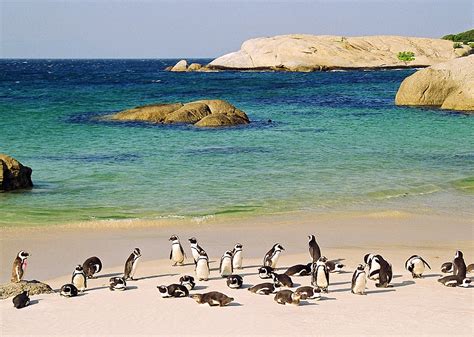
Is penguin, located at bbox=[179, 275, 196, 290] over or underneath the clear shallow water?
underneath

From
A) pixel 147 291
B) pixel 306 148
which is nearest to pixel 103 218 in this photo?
pixel 147 291

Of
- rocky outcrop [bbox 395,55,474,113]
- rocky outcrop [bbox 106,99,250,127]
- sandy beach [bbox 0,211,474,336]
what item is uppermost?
rocky outcrop [bbox 395,55,474,113]

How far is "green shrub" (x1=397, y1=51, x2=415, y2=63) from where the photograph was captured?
10862 cm

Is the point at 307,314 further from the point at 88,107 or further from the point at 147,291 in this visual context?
the point at 88,107

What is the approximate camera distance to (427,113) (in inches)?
1576

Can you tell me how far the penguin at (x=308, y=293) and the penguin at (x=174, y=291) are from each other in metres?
1.47

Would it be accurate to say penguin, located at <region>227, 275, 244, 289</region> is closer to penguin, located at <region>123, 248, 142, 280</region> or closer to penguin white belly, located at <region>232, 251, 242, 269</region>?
penguin white belly, located at <region>232, 251, 242, 269</region>

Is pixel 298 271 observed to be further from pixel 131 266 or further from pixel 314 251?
pixel 131 266

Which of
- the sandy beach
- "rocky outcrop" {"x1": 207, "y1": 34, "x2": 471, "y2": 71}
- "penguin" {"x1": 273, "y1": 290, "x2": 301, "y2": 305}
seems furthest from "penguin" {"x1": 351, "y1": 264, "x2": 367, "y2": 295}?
"rocky outcrop" {"x1": 207, "y1": 34, "x2": 471, "y2": 71}

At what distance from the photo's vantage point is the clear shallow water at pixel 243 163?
59.5ft

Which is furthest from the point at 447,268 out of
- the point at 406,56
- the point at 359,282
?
the point at 406,56

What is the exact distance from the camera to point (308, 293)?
10.6 meters

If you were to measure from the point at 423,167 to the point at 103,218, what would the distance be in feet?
34.4

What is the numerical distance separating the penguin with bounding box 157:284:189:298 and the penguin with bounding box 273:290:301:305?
1.22m
